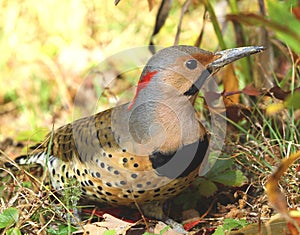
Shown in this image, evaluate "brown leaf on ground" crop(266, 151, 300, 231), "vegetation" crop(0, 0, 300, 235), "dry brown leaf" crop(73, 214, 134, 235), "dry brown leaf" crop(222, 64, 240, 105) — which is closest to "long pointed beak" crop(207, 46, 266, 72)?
"vegetation" crop(0, 0, 300, 235)

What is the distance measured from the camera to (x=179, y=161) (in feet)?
9.86

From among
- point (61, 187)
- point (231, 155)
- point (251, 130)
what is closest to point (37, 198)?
point (61, 187)

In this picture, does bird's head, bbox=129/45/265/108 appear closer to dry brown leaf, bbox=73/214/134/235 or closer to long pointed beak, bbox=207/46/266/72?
long pointed beak, bbox=207/46/266/72

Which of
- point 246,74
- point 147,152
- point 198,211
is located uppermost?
point 246,74

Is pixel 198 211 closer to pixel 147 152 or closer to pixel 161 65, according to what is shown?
pixel 147 152

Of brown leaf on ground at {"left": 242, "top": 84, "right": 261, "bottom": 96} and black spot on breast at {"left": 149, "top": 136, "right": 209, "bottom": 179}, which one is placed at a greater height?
brown leaf on ground at {"left": 242, "top": 84, "right": 261, "bottom": 96}

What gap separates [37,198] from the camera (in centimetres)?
314

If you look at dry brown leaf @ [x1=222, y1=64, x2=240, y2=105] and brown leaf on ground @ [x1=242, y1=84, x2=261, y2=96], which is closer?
brown leaf on ground @ [x1=242, y1=84, x2=261, y2=96]

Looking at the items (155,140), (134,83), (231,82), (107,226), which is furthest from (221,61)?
(134,83)

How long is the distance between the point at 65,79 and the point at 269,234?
3846mm

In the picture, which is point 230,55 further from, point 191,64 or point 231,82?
point 231,82

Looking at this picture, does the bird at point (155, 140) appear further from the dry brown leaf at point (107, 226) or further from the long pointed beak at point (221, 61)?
the dry brown leaf at point (107, 226)

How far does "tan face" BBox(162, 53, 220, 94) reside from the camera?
3.09 meters

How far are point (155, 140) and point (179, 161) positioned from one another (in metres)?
0.16
